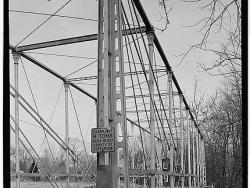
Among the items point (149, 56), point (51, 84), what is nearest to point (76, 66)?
point (51, 84)

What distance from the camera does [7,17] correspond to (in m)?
2.93

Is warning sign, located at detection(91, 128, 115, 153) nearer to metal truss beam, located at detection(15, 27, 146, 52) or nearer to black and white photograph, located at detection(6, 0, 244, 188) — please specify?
black and white photograph, located at detection(6, 0, 244, 188)

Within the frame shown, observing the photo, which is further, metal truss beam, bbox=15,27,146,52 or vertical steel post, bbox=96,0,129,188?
metal truss beam, bbox=15,27,146,52

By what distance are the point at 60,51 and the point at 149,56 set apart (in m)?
3.22

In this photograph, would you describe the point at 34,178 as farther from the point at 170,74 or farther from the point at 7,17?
the point at 7,17

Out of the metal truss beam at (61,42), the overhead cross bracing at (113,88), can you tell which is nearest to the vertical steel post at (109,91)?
the overhead cross bracing at (113,88)

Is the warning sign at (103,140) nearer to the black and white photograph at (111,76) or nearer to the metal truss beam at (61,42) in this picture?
the black and white photograph at (111,76)

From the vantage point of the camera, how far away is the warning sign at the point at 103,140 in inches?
141

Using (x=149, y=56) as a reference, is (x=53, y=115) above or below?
below

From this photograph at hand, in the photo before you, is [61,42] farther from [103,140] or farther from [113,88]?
[103,140]

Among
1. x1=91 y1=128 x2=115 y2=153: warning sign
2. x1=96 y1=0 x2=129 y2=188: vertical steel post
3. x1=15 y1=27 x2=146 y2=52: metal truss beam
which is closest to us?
x1=91 y1=128 x2=115 y2=153: warning sign

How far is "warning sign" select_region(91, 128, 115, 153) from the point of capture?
11.7 feet

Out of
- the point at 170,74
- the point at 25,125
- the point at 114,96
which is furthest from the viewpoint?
the point at 170,74

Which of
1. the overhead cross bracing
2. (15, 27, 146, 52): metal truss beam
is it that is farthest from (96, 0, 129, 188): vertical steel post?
(15, 27, 146, 52): metal truss beam
